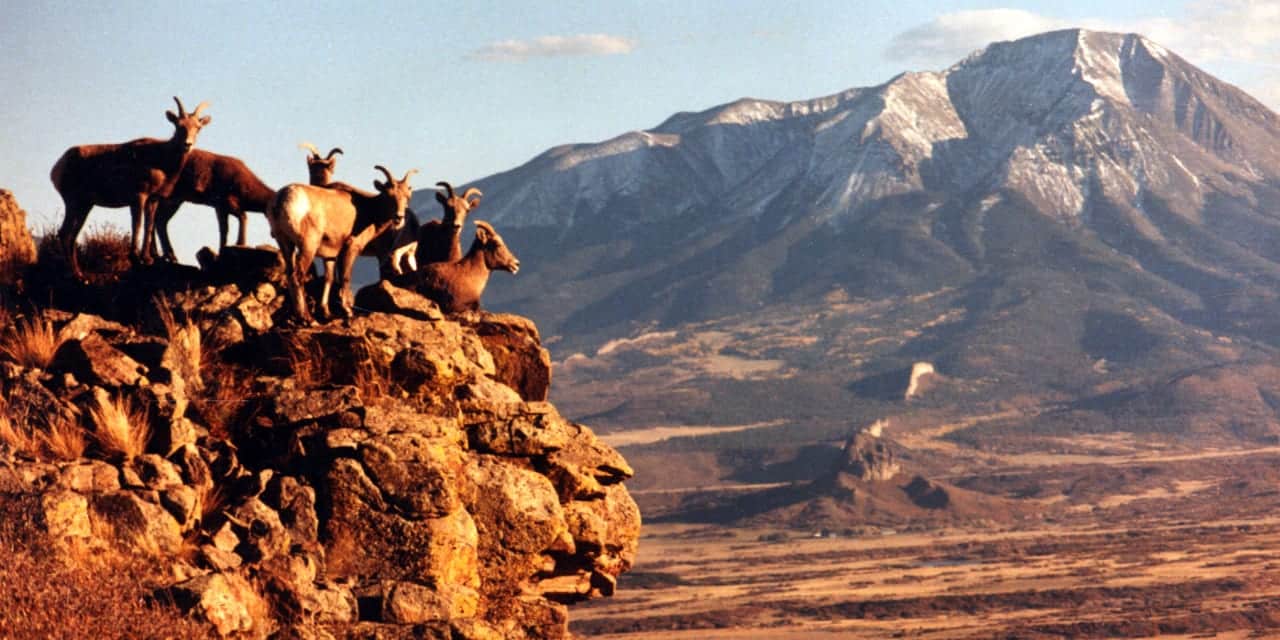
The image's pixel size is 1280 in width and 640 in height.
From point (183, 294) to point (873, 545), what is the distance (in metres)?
136

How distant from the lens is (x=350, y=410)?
57.1 ft

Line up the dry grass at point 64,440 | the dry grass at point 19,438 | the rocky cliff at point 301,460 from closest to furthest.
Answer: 1. the rocky cliff at point 301,460
2. the dry grass at point 19,438
3. the dry grass at point 64,440

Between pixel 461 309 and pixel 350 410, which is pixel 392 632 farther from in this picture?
pixel 461 309

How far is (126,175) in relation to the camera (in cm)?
2058

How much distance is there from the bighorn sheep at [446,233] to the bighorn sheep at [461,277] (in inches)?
8.6

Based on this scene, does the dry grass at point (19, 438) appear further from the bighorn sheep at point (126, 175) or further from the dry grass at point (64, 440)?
the bighorn sheep at point (126, 175)

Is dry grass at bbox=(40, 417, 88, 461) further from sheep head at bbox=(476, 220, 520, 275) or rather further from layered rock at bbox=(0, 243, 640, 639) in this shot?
sheep head at bbox=(476, 220, 520, 275)

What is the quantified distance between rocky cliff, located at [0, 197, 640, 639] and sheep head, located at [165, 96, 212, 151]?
133 centimetres

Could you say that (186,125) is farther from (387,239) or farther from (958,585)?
(958,585)

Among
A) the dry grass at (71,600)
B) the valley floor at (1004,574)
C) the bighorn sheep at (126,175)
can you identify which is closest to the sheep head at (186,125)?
the bighorn sheep at (126,175)

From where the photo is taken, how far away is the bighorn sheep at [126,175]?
797 inches

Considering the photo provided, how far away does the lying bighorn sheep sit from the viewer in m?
21.1

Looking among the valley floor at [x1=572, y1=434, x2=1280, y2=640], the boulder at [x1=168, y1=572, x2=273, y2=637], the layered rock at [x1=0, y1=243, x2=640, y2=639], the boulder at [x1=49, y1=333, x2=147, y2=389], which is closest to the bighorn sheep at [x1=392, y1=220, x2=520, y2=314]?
the layered rock at [x1=0, y1=243, x2=640, y2=639]

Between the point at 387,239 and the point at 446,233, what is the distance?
47.7 inches
